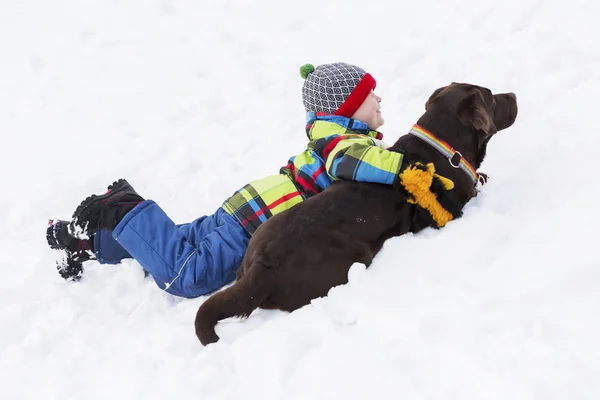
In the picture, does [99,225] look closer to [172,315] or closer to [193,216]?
[172,315]

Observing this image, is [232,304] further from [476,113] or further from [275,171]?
[275,171]

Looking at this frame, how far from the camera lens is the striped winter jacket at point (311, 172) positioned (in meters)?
3.16

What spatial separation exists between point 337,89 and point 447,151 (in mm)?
928

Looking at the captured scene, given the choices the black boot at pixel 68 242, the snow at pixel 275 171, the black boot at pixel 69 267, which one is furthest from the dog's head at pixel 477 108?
the black boot at pixel 69 267

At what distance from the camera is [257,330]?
2.53 meters

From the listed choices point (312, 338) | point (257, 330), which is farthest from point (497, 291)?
point (257, 330)

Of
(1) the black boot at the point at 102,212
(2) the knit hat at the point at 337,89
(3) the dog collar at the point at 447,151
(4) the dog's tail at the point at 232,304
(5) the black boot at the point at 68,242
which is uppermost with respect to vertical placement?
(2) the knit hat at the point at 337,89

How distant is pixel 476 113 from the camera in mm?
3164

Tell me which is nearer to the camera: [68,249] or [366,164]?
→ [366,164]

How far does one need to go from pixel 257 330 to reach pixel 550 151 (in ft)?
6.62

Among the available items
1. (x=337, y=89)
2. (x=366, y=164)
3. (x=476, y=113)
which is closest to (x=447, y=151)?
(x=476, y=113)

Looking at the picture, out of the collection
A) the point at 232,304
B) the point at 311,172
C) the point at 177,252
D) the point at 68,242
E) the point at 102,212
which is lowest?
the point at 232,304

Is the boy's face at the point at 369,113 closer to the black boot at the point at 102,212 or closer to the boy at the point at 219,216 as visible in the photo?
the boy at the point at 219,216

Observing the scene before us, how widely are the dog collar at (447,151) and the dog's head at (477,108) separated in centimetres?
16
